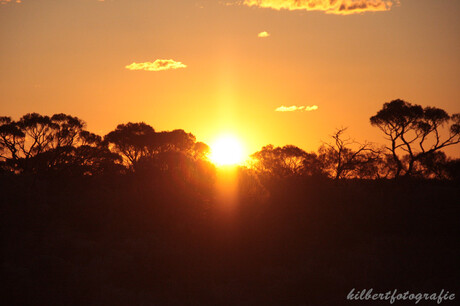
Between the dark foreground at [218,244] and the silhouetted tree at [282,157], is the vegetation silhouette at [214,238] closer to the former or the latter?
the dark foreground at [218,244]

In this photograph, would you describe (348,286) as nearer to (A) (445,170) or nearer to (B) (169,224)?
(B) (169,224)

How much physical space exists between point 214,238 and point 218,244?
660 millimetres

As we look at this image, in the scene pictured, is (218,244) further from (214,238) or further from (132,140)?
(132,140)

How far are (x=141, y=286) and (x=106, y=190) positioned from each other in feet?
55.2

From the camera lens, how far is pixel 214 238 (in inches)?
1382

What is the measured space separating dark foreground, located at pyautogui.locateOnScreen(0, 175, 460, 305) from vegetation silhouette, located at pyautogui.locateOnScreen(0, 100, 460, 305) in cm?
8

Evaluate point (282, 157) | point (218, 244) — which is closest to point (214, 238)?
point (218, 244)

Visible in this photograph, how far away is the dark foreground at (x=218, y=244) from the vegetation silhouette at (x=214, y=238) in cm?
8

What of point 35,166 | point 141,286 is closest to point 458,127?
point 141,286

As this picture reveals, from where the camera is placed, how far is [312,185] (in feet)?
148

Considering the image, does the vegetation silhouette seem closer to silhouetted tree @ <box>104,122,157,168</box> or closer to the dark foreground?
the dark foreground

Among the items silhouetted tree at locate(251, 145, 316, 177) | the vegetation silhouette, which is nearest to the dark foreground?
the vegetation silhouette

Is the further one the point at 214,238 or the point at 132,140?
the point at 132,140

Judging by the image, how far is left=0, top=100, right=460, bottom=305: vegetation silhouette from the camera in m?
28.0
